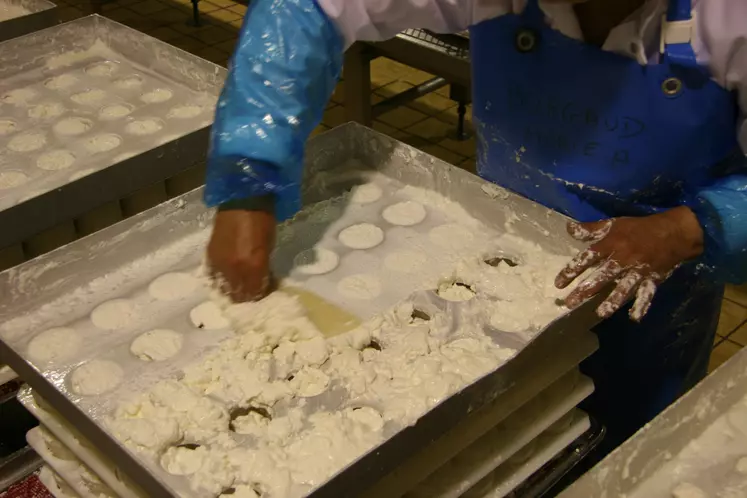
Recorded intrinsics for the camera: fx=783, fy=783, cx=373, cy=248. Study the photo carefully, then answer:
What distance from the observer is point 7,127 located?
155 cm

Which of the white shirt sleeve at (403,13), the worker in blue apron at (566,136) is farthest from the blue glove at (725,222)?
the white shirt sleeve at (403,13)

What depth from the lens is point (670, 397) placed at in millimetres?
1355

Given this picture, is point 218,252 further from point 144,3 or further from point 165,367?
point 144,3

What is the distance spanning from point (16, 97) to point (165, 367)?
38.1 inches

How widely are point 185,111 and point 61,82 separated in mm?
335

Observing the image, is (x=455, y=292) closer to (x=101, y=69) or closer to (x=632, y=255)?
(x=632, y=255)

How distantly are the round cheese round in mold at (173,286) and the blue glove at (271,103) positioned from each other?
0.12m

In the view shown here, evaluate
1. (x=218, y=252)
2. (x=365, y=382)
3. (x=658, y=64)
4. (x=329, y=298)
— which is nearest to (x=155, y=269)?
(x=218, y=252)

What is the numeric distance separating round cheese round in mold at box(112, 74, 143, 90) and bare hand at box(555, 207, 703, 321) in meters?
1.08

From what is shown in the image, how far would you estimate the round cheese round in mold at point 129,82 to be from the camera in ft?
5.62

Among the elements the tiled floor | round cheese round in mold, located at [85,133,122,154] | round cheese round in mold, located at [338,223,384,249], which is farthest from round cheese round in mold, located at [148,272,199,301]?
the tiled floor

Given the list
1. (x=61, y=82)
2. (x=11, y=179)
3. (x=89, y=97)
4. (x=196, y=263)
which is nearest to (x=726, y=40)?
(x=196, y=263)

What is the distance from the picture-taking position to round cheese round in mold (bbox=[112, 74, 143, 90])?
1713 mm

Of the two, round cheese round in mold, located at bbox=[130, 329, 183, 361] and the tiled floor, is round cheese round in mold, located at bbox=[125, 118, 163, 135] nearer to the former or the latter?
round cheese round in mold, located at bbox=[130, 329, 183, 361]
